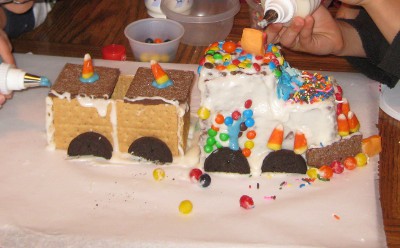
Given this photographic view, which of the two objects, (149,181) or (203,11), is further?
(203,11)

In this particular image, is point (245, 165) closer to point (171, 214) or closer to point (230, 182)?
point (230, 182)

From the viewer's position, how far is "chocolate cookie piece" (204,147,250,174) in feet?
3.22

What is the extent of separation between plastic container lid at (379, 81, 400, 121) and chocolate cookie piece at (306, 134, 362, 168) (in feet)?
0.49

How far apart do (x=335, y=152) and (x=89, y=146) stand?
42cm

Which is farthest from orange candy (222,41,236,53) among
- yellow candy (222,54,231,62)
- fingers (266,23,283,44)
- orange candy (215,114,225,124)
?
fingers (266,23,283,44)

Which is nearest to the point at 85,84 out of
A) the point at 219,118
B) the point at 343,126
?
the point at 219,118

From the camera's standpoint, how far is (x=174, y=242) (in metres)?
0.84

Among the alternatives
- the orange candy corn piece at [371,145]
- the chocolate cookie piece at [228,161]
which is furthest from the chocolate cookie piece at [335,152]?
the chocolate cookie piece at [228,161]

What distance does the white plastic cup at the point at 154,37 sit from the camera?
127cm

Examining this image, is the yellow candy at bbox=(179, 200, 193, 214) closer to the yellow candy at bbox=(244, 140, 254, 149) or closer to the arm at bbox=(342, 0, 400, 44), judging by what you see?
the yellow candy at bbox=(244, 140, 254, 149)

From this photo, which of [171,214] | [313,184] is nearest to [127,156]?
[171,214]

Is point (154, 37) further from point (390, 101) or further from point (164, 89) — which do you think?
point (390, 101)

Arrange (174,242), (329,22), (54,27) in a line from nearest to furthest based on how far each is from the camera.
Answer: (174,242) → (329,22) → (54,27)

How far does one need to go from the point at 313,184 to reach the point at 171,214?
0.80ft
